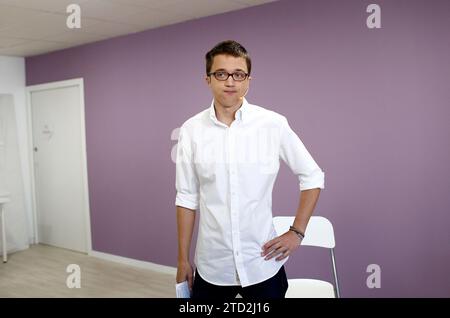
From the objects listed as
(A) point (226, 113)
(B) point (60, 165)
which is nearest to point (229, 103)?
(A) point (226, 113)

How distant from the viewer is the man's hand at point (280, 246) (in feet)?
4.67

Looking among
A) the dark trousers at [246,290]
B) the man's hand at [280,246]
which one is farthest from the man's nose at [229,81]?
the dark trousers at [246,290]

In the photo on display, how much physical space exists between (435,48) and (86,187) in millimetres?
3818

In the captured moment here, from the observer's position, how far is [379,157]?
315 centimetres

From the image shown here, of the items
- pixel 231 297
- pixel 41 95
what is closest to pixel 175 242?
pixel 41 95

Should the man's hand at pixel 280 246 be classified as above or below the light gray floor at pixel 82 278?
above

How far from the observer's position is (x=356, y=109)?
3223 mm

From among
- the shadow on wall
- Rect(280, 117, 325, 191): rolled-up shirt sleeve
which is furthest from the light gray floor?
Rect(280, 117, 325, 191): rolled-up shirt sleeve

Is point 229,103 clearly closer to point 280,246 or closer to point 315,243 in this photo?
point 280,246

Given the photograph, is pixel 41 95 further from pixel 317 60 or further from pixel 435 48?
pixel 435 48

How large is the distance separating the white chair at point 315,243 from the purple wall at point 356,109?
90cm

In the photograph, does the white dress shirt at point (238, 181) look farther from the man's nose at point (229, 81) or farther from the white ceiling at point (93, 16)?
the white ceiling at point (93, 16)

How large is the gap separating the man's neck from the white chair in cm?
101

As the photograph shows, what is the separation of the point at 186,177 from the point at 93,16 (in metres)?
2.78
